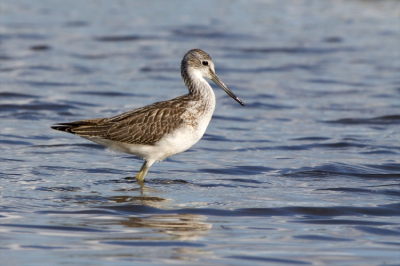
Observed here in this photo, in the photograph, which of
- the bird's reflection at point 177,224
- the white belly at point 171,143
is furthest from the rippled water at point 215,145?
the white belly at point 171,143

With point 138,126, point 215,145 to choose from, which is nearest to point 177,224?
point 138,126

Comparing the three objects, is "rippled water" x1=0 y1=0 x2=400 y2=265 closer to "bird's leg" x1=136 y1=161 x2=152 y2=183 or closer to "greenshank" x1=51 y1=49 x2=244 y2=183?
"bird's leg" x1=136 y1=161 x2=152 y2=183

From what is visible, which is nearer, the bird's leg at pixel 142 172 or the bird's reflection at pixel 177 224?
the bird's reflection at pixel 177 224

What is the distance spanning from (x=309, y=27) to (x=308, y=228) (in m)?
17.6

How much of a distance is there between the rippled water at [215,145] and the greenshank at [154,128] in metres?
0.49

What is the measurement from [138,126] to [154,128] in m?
0.23

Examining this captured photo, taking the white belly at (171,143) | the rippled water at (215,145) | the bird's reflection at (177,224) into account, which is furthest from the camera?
the white belly at (171,143)

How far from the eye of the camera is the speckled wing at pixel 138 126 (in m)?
9.52

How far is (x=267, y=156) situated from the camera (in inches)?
457

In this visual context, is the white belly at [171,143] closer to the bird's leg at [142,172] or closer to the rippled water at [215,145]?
the bird's leg at [142,172]

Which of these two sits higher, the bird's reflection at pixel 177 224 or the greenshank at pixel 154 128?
the greenshank at pixel 154 128

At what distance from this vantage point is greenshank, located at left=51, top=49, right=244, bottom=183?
31.1 ft

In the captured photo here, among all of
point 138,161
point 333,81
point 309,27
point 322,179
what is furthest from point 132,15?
point 322,179

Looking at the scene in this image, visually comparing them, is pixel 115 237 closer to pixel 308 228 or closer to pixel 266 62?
pixel 308 228
